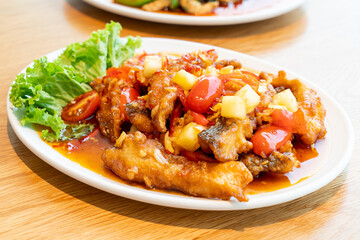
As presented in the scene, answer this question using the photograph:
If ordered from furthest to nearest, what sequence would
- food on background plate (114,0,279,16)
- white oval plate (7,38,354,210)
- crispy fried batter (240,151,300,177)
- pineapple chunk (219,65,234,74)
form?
1. food on background plate (114,0,279,16)
2. pineapple chunk (219,65,234,74)
3. crispy fried batter (240,151,300,177)
4. white oval plate (7,38,354,210)

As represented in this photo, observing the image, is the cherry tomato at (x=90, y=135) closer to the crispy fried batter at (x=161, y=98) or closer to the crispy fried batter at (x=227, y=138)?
the crispy fried batter at (x=161, y=98)

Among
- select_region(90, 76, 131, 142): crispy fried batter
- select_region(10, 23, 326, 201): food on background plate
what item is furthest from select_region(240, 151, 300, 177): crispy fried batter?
select_region(90, 76, 131, 142): crispy fried batter

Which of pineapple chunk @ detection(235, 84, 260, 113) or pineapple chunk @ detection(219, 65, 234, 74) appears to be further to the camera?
pineapple chunk @ detection(219, 65, 234, 74)

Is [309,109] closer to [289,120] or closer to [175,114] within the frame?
[289,120]

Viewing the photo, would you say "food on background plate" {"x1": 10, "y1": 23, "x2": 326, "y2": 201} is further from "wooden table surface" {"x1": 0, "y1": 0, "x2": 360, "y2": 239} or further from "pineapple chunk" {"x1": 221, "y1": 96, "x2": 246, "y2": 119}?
"wooden table surface" {"x1": 0, "y1": 0, "x2": 360, "y2": 239}

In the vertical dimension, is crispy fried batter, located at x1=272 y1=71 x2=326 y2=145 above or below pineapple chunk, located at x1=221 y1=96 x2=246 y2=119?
below

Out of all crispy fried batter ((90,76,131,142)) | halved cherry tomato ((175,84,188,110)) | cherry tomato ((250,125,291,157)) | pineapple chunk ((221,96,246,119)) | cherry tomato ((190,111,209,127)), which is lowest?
crispy fried batter ((90,76,131,142))

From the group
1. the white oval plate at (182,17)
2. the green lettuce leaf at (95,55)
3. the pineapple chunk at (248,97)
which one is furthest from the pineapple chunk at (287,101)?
the white oval plate at (182,17)
